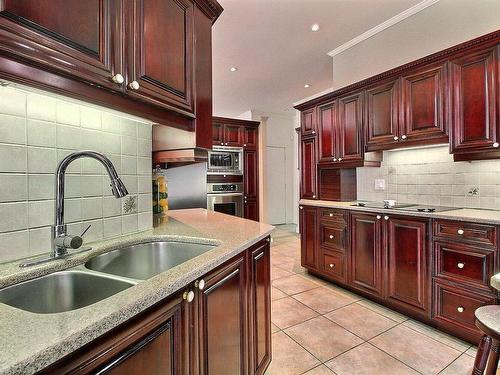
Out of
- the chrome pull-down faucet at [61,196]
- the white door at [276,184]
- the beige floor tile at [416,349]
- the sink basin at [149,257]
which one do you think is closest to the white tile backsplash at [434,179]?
the beige floor tile at [416,349]

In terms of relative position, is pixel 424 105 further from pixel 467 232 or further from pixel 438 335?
pixel 438 335

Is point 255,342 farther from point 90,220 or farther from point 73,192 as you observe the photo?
point 73,192

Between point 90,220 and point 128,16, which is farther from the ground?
point 128,16


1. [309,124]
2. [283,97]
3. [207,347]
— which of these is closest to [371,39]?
[309,124]

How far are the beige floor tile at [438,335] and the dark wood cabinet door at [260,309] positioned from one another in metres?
1.36

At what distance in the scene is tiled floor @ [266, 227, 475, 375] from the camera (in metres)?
1.72

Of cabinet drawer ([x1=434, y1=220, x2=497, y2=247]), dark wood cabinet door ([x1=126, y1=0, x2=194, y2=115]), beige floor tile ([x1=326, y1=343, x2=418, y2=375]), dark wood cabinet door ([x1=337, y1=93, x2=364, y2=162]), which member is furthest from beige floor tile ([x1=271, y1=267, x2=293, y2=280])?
dark wood cabinet door ([x1=126, y1=0, x2=194, y2=115])

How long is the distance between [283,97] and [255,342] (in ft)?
16.6

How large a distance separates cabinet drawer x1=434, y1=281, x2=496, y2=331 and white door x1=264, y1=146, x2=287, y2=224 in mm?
4672

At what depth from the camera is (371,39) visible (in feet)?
10.4

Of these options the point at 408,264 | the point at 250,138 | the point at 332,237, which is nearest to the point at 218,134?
the point at 250,138

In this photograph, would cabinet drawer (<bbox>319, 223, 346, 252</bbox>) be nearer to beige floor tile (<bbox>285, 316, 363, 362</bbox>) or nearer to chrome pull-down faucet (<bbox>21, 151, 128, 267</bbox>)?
beige floor tile (<bbox>285, 316, 363, 362</bbox>)

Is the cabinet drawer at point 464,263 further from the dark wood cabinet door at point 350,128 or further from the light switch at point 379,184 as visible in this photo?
the dark wood cabinet door at point 350,128

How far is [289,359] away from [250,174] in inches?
145
